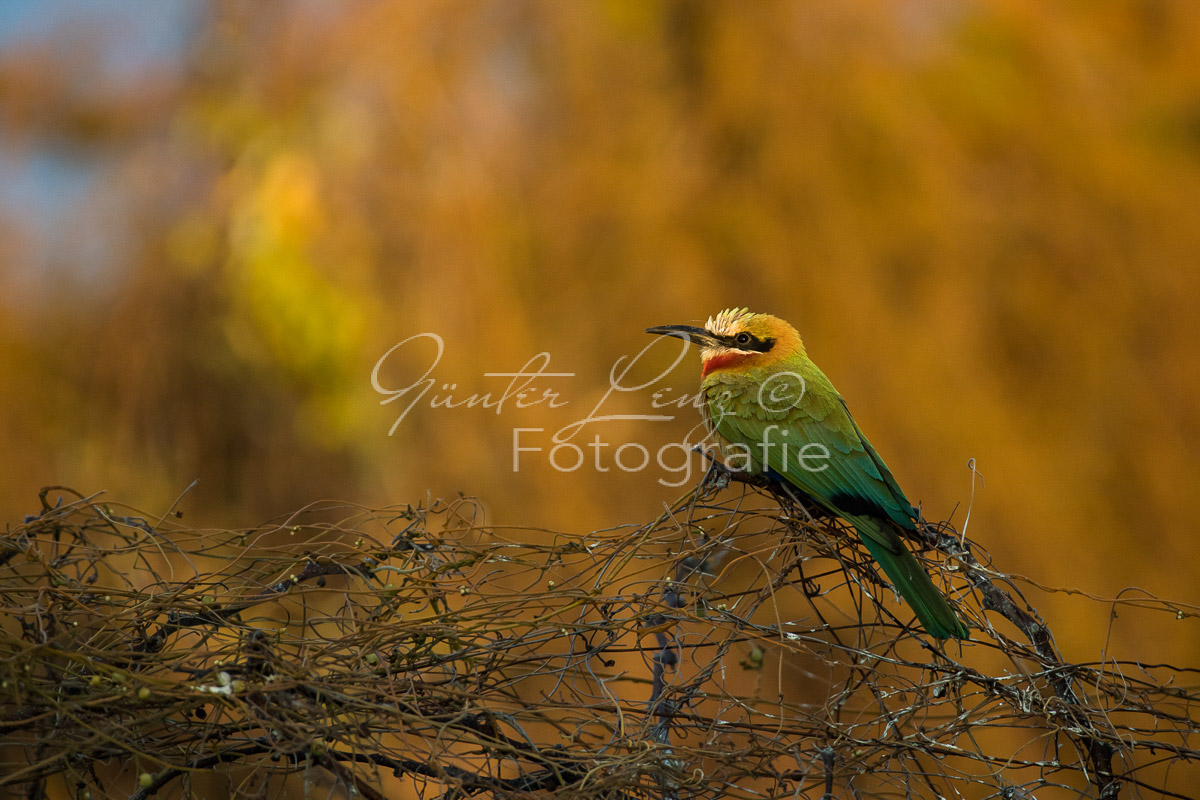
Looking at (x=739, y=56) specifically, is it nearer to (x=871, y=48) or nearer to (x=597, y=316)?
(x=871, y=48)

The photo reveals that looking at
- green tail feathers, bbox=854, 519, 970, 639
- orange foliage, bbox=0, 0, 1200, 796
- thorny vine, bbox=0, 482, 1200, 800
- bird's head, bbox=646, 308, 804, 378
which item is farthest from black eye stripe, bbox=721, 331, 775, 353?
orange foliage, bbox=0, 0, 1200, 796

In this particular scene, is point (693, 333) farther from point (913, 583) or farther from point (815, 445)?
point (913, 583)

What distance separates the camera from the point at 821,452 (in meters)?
3.74

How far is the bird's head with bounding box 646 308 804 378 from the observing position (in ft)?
14.2

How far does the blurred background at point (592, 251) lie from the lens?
6.07 m

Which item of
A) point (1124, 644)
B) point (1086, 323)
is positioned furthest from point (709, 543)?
point (1086, 323)

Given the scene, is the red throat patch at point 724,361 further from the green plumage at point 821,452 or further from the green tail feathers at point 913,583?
the green tail feathers at point 913,583

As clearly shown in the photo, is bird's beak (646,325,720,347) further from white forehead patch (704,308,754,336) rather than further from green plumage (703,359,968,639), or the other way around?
green plumage (703,359,968,639)

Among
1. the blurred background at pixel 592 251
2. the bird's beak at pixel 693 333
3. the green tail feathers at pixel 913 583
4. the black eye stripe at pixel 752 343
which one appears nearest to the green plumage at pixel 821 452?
the green tail feathers at pixel 913 583

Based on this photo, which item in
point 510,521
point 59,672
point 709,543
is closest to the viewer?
point 59,672

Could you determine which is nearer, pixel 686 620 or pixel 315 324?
pixel 686 620

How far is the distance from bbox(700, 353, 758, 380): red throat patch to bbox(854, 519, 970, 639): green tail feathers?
1.30 m

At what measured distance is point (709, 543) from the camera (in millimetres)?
2410

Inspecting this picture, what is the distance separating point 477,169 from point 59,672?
467cm
